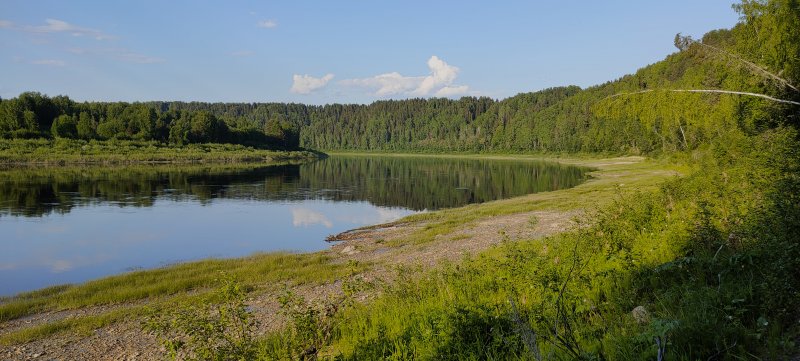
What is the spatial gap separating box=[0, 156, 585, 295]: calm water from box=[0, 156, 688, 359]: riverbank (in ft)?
15.7

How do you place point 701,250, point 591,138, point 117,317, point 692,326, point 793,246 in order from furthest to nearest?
point 591,138 → point 117,317 → point 701,250 → point 793,246 → point 692,326

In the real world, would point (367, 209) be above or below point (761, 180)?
below

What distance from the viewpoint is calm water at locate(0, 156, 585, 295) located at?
27016 millimetres

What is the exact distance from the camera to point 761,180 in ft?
39.4

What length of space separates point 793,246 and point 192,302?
1683 cm

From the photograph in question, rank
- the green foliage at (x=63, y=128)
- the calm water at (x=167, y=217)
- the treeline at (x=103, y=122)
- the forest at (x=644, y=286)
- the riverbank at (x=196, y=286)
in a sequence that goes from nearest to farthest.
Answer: the forest at (x=644, y=286) < the riverbank at (x=196, y=286) < the calm water at (x=167, y=217) < the treeline at (x=103, y=122) < the green foliage at (x=63, y=128)

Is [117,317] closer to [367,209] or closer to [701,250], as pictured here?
[701,250]

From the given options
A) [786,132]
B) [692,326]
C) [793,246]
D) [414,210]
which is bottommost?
[414,210]

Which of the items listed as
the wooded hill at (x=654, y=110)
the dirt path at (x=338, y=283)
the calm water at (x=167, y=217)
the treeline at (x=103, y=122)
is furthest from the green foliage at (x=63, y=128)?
the dirt path at (x=338, y=283)

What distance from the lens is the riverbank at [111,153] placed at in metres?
107

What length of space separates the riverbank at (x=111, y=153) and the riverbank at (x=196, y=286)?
351 ft

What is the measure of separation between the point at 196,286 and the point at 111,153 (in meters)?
126

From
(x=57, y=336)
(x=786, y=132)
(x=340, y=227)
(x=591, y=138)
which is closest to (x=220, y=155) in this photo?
(x=340, y=227)

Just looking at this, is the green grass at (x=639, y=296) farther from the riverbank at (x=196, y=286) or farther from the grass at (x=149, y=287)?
the grass at (x=149, y=287)
